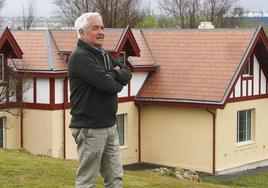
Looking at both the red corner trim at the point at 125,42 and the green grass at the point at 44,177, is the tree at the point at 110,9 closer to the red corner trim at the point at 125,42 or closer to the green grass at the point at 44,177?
the red corner trim at the point at 125,42

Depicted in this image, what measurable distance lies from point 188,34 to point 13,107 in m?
7.44

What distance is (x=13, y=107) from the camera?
68.5 ft

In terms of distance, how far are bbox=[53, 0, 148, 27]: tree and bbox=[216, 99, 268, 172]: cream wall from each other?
26320mm

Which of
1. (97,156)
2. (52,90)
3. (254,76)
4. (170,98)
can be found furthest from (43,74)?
(97,156)

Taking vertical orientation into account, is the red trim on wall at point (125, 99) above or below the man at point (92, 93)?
below

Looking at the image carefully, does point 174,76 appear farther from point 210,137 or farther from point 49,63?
point 49,63

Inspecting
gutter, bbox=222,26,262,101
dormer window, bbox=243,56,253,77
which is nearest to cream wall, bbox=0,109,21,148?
gutter, bbox=222,26,262,101

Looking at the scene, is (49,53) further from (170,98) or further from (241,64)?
(241,64)

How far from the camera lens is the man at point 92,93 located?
243 inches

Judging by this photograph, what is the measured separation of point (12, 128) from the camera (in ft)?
69.4

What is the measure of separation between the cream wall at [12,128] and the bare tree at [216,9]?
3896cm

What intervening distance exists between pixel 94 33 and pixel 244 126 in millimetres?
17992

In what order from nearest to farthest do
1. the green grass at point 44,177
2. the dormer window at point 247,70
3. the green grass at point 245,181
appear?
the green grass at point 44,177 < the green grass at point 245,181 < the dormer window at point 247,70

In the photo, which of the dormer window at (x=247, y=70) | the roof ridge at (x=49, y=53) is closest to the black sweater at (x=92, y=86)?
the roof ridge at (x=49, y=53)
